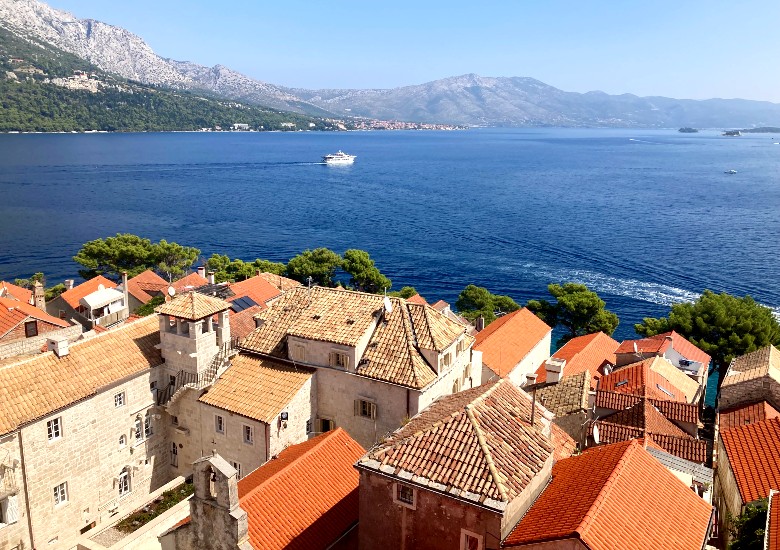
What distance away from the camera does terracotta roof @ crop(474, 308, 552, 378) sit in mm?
42719

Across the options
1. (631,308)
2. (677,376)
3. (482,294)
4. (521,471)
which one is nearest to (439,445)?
(521,471)

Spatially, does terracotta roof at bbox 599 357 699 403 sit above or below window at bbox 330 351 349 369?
below

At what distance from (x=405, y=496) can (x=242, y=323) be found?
24453mm

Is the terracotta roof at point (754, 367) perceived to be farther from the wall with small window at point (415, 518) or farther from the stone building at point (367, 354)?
the wall with small window at point (415, 518)

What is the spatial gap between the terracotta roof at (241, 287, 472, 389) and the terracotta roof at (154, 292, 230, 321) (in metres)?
2.67

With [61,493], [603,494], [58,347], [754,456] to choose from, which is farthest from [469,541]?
[58,347]

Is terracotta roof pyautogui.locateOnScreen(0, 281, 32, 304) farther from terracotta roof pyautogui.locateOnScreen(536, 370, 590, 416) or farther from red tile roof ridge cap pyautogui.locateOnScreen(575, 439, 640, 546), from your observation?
red tile roof ridge cap pyautogui.locateOnScreen(575, 439, 640, 546)

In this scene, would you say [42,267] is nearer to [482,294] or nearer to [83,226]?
[83,226]

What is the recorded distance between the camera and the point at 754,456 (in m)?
26.2

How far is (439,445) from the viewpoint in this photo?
1789 cm

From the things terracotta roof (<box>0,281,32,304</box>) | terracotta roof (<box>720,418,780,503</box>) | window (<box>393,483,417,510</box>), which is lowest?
terracotta roof (<box>0,281,32,304</box>)

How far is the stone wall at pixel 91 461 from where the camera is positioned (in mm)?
26016

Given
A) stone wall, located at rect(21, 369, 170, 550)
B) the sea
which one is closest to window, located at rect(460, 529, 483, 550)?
stone wall, located at rect(21, 369, 170, 550)

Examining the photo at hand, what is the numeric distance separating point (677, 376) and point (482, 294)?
3304cm
